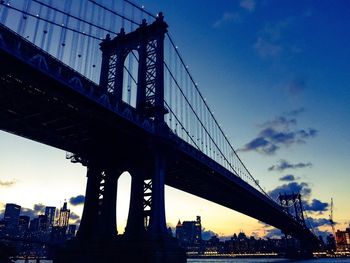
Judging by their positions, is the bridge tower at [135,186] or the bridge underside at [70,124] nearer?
the bridge underside at [70,124]

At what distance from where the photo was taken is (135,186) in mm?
37406

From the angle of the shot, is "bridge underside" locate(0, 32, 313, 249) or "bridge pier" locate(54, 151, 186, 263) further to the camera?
"bridge pier" locate(54, 151, 186, 263)

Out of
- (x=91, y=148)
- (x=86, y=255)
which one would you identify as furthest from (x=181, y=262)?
(x=91, y=148)

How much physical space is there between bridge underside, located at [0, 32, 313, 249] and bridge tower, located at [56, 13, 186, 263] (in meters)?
0.74

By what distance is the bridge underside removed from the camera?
26.3 m

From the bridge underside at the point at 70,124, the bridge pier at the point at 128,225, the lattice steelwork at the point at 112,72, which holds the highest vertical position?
the lattice steelwork at the point at 112,72

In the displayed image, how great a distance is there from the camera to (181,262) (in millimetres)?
33469

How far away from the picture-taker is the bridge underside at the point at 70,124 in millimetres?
26297

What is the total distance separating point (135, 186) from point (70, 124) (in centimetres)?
891

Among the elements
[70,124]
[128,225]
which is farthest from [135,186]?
[70,124]

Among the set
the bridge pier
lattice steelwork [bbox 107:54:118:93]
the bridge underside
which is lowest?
the bridge pier

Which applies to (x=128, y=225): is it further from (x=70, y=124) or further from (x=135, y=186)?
(x=70, y=124)

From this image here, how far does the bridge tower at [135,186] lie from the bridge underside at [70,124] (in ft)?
2.44

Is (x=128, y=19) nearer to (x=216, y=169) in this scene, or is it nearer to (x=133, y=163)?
(x=133, y=163)
